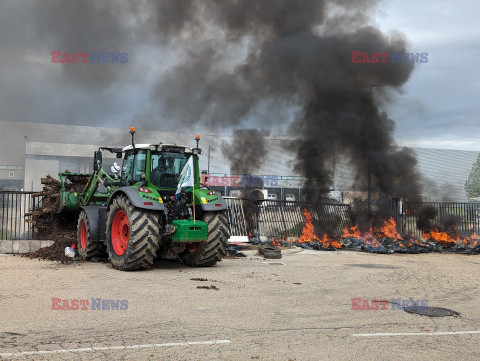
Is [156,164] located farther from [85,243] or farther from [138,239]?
[85,243]

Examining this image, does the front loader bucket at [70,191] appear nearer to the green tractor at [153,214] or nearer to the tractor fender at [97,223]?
the green tractor at [153,214]

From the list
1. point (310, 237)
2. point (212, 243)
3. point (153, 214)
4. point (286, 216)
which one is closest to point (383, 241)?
point (310, 237)

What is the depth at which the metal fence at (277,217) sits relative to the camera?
55.5 ft

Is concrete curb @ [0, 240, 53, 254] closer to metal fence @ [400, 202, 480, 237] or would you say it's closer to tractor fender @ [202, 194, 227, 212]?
tractor fender @ [202, 194, 227, 212]

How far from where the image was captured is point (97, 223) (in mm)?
10695

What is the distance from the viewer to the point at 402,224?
1895cm

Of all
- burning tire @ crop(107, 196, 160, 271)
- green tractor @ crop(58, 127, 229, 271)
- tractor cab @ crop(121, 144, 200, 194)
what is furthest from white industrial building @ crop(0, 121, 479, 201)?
burning tire @ crop(107, 196, 160, 271)

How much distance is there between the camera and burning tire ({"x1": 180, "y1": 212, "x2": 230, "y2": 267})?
10.1m

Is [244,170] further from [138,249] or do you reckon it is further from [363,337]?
[363,337]

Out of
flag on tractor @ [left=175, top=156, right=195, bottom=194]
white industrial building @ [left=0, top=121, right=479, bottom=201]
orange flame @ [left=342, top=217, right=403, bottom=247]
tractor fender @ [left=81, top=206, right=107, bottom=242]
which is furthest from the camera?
white industrial building @ [left=0, top=121, right=479, bottom=201]

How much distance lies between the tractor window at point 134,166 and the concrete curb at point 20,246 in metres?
3.74

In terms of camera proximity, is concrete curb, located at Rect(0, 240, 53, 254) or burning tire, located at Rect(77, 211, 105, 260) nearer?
burning tire, located at Rect(77, 211, 105, 260)

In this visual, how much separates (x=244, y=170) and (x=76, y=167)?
34.6 metres

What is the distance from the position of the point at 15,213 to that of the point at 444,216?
1677 centimetres
